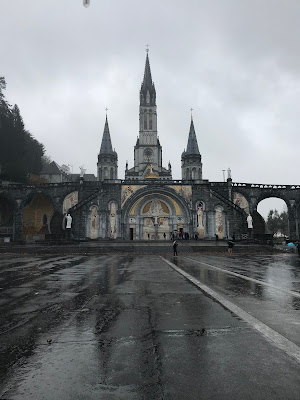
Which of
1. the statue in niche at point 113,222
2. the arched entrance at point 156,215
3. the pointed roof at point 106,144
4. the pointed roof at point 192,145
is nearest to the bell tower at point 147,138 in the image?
the pointed roof at point 106,144

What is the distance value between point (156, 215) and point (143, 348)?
41.5 metres

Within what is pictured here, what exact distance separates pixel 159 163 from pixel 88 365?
274 ft

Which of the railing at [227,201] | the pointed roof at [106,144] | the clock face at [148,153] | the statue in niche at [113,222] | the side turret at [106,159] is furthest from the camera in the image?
the clock face at [148,153]

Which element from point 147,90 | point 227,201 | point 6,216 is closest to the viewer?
point 227,201

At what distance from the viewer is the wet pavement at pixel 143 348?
2.83m

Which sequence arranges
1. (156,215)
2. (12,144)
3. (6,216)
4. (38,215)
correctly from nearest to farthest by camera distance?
(156,215) → (6,216) → (38,215) → (12,144)

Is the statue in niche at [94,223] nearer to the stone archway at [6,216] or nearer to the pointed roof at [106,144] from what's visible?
the stone archway at [6,216]

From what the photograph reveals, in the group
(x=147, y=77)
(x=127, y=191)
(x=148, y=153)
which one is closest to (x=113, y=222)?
(x=127, y=191)

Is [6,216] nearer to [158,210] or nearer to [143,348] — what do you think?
[158,210]

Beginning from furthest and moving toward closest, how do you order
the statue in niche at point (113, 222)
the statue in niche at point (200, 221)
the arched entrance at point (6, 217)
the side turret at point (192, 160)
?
the side turret at point (192, 160) → the arched entrance at point (6, 217) → the statue in niche at point (200, 221) → the statue in niche at point (113, 222)

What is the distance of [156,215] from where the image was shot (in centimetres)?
4528

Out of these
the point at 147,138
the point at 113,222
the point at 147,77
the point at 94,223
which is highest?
the point at 147,77

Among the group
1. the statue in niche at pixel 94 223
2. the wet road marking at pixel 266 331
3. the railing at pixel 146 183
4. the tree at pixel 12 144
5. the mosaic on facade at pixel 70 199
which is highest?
the tree at pixel 12 144

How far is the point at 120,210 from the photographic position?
43.7 metres
